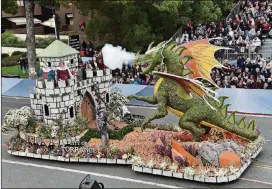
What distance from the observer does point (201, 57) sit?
69.7 ft

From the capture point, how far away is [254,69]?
28188 millimetres

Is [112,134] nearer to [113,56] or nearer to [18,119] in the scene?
[113,56]

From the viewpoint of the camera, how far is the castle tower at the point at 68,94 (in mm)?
22656

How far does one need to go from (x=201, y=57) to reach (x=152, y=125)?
14.4ft

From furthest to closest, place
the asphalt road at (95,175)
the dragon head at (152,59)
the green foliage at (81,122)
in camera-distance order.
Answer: the green foliage at (81,122), the dragon head at (152,59), the asphalt road at (95,175)

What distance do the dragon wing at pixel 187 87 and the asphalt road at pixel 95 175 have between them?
3.33 metres

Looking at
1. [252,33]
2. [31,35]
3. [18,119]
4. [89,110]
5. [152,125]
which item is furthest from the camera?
[31,35]

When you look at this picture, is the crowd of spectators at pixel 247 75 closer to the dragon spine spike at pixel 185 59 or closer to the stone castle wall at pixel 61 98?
the dragon spine spike at pixel 185 59

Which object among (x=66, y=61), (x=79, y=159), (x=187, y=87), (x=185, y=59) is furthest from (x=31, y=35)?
(x=187, y=87)

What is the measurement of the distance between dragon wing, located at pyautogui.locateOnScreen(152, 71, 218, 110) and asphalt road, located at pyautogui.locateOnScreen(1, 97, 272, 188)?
3335 millimetres

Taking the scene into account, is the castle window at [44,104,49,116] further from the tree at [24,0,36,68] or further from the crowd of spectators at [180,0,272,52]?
the tree at [24,0,36,68]

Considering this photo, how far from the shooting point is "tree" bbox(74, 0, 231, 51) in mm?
35656

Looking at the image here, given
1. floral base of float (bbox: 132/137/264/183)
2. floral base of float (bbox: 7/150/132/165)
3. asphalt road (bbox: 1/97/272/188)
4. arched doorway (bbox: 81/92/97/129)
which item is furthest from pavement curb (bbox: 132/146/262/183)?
arched doorway (bbox: 81/92/97/129)

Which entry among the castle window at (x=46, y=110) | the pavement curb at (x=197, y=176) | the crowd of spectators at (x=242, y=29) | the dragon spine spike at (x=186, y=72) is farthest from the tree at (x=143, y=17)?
the pavement curb at (x=197, y=176)
